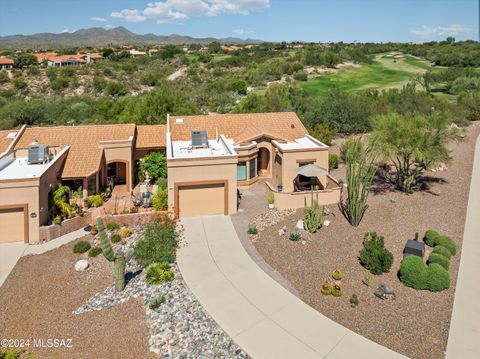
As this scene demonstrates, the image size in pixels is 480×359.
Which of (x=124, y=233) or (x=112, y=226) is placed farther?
(x=112, y=226)

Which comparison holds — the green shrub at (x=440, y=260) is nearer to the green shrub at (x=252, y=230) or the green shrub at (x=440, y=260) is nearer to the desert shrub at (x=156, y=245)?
the green shrub at (x=252, y=230)

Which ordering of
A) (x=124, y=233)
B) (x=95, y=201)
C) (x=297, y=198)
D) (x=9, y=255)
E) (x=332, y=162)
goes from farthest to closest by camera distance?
(x=332, y=162)
(x=297, y=198)
(x=95, y=201)
(x=124, y=233)
(x=9, y=255)

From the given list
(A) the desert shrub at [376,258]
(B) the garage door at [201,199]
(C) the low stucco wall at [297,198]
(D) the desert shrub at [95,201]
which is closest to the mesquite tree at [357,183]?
(C) the low stucco wall at [297,198]

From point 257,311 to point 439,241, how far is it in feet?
33.3

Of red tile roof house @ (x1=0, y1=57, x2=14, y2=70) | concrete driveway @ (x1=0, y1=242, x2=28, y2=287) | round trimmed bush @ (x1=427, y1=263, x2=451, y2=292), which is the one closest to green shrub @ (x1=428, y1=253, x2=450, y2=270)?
round trimmed bush @ (x1=427, y1=263, x2=451, y2=292)

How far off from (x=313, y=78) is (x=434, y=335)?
80028 millimetres

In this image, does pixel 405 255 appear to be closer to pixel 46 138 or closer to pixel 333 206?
pixel 333 206

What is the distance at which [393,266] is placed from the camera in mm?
16953

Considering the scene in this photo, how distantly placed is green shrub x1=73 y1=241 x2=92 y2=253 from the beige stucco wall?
16.8ft

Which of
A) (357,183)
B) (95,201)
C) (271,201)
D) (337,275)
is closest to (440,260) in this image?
(337,275)

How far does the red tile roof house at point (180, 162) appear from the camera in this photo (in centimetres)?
2014

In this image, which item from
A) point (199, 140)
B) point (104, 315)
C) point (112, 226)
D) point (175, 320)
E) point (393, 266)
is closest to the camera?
point (175, 320)

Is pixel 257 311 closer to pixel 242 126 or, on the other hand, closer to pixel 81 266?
pixel 81 266

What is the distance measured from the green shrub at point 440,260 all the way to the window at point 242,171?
13948mm
